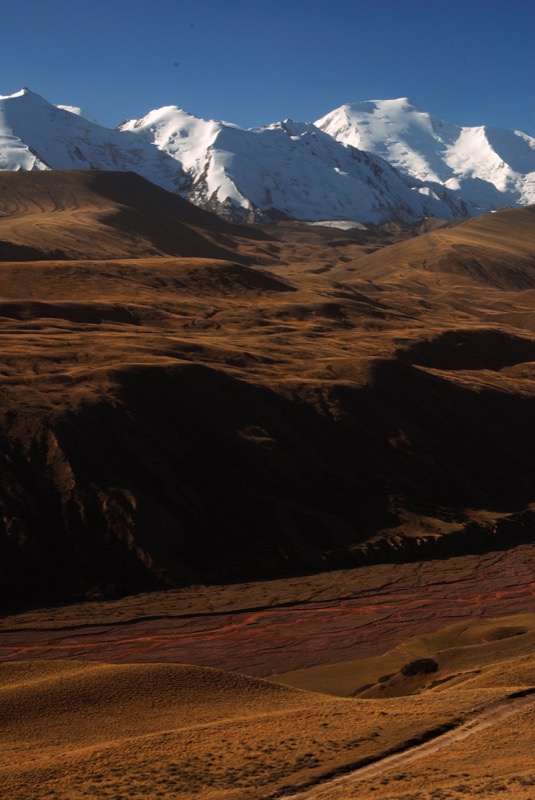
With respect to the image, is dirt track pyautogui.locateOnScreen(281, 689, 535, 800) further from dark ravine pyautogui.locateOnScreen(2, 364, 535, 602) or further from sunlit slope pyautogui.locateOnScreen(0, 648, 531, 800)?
dark ravine pyautogui.locateOnScreen(2, 364, 535, 602)

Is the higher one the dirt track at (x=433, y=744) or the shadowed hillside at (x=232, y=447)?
the shadowed hillside at (x=232, y=447)

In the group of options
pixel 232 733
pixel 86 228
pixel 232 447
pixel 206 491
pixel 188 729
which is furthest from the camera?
pixel 86 228

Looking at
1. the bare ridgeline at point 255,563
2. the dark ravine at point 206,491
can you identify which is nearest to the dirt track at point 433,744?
the bare ridgeline at point 255,563

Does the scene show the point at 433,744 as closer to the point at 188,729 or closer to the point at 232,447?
the point at 188,729

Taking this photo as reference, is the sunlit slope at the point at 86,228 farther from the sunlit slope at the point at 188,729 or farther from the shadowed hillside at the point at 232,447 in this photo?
the sunlit slope at the point at 188,729

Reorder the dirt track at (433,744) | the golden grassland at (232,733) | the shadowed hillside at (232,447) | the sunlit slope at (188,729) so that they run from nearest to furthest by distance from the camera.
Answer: the golden grassland at (232,733), the dirt track at (433,744), the sunlit slope at (188,729), the shadowed hillside at (232,447)

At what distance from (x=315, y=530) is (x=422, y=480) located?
9967 mm

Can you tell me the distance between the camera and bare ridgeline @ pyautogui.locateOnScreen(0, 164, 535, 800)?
871 inches

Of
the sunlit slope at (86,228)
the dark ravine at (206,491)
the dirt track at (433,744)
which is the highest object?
the sunlit slope at (86,228)

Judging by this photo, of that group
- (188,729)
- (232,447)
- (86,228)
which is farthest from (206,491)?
(86,228)

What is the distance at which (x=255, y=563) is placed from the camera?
45.9m

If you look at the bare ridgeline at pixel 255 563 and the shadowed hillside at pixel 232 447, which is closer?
the bare ridgeline at pixel 255 563

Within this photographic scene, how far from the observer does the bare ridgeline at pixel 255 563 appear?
72.6 ft

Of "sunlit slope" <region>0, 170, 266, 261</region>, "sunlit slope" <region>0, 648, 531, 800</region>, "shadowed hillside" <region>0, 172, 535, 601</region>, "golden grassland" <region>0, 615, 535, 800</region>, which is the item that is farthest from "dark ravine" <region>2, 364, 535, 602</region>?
→ "sunlit slope" <region>0, 170, 266, 261</region>
